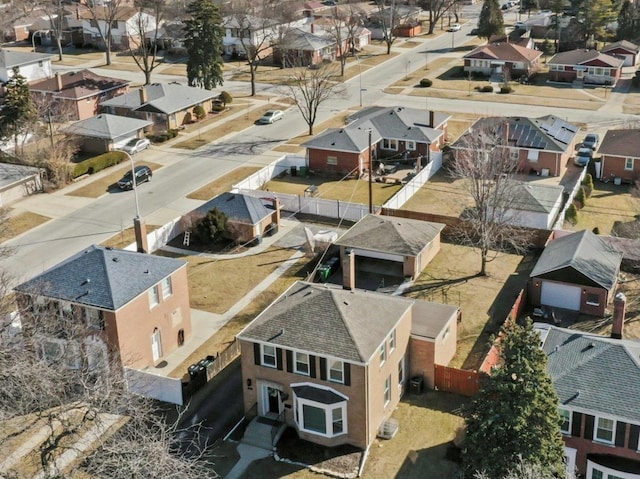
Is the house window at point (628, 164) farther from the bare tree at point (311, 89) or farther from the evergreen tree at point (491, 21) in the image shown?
the evergreen tree at point (491, 21)

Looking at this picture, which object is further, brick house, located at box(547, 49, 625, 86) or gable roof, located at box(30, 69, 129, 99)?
brick house, located at box(547, 49, 625, 86)

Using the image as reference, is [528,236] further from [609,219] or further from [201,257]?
[201,257]

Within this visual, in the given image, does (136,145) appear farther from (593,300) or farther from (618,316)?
(618,316)

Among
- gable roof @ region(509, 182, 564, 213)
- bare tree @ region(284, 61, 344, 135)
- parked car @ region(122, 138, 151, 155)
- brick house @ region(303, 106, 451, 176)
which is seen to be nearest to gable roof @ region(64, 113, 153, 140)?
parked car @ region(122, 138, 151, 155)

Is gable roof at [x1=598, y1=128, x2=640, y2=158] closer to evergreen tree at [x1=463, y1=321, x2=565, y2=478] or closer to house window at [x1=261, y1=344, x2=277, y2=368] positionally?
evergreen tree at [x1=463, y1=321, x2=565, y2=478]

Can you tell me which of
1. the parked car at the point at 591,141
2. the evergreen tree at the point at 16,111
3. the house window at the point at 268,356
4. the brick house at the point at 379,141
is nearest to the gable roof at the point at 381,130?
the brick house at the point at 379,141

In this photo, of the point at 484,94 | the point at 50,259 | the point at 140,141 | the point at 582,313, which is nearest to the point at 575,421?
the point at 582,313
